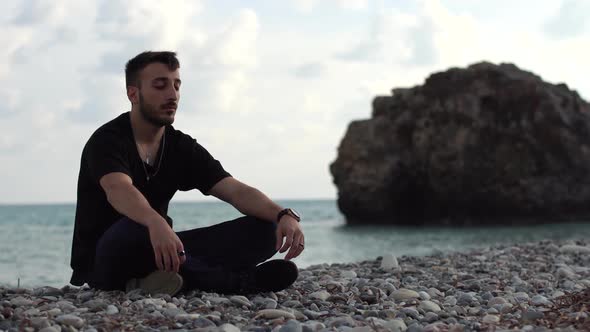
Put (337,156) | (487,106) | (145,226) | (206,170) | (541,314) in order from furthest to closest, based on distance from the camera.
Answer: (337,156), (487,106), (206,170), (145,226), (541,314)

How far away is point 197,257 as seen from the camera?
16.0 feet

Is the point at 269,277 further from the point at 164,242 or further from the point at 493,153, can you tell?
the point at 493,153

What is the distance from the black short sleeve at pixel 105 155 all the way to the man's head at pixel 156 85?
27cm

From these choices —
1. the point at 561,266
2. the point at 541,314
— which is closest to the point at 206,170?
the point at 541,314

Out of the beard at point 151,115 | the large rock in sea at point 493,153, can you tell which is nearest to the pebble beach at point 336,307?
the beard at point 151,115

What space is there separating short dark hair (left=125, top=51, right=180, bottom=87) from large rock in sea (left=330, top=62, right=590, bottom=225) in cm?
2894

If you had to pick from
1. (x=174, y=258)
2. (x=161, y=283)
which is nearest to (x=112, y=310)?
(x=174, y=258)

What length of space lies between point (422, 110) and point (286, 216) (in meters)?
30.0

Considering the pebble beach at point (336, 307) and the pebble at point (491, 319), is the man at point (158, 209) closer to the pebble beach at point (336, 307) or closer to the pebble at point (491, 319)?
the pebble beach at point (336, 307)

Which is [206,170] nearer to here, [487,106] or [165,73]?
[165,73]

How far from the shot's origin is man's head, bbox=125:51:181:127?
450 centimetres

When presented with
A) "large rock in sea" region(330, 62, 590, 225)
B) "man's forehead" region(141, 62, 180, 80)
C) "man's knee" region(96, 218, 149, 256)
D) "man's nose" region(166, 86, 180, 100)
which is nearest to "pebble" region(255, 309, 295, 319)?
"man's knee" region(96, 218, 149, 256)

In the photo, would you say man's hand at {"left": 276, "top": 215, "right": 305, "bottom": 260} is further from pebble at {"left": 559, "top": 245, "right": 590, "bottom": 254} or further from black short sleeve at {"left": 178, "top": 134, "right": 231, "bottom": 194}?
pebble at {"left": 559, "top": 245, "right": 590, "bottom": 254}

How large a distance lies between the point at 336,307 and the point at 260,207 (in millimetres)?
806
